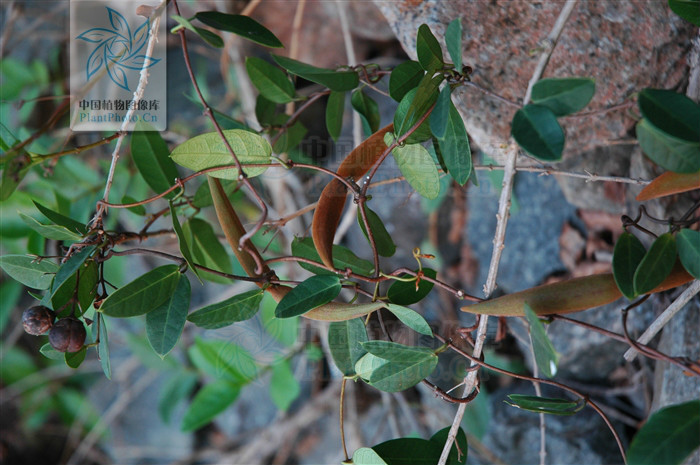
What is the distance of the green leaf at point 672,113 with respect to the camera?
0.46 m

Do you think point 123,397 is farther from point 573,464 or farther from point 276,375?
point 573,464

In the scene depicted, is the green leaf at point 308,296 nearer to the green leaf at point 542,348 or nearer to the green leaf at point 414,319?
the green leaf at point 414,319

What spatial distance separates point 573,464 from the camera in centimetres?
104

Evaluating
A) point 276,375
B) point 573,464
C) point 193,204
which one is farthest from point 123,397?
point 573,464

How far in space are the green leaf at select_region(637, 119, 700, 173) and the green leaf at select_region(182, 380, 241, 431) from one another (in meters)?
0.92

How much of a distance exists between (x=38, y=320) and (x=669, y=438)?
0.62 meters

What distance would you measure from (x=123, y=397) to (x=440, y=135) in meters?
1.42

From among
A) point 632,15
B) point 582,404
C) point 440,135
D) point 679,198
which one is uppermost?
point 632,15

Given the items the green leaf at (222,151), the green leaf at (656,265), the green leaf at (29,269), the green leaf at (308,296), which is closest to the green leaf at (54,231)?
the green leaf at (29,269)

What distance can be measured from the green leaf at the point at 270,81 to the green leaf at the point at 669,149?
1.58 ft

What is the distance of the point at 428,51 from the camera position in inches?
22.1

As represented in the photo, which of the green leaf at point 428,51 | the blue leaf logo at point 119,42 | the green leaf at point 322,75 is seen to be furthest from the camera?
the blue leaf logo at point 119,42

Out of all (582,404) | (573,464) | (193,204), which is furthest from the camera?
(573,464)

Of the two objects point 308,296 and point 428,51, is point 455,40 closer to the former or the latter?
point 428,51
